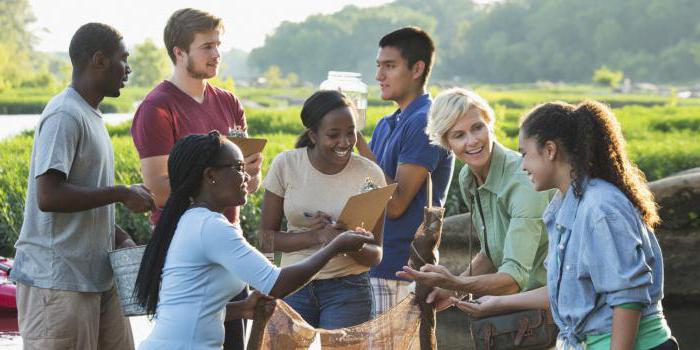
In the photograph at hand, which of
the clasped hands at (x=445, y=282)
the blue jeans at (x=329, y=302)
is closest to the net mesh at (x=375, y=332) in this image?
the clasped hands at (x=445, y=282)

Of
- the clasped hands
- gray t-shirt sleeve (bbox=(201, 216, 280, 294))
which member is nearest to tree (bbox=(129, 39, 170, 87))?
the clasped hands

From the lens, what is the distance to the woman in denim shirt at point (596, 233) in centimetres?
310

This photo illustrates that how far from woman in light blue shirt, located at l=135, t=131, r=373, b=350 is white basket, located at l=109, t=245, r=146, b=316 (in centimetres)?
31

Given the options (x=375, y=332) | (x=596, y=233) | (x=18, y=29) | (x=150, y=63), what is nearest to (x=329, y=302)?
(x=375, y=332)

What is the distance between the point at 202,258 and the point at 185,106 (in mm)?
1356

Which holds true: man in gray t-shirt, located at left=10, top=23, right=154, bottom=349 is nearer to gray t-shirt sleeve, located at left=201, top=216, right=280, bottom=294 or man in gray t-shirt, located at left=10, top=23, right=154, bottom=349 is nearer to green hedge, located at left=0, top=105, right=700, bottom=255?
gray t-shirt sleeve, located at left=201, top=216, right=280, bottom=294

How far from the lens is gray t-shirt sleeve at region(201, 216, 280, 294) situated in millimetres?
3225

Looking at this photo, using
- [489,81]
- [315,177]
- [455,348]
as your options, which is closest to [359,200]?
[315,177]

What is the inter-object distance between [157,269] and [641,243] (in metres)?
1.43

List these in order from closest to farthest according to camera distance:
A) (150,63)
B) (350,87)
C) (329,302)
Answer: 1. (329,302)
2. (350,87)
3. (150,63)

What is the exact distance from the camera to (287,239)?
420 centimetres

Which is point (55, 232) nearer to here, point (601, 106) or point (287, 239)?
point (287, 239)

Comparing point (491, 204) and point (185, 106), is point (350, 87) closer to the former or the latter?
point (185, 106)

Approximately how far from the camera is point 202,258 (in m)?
3.25
